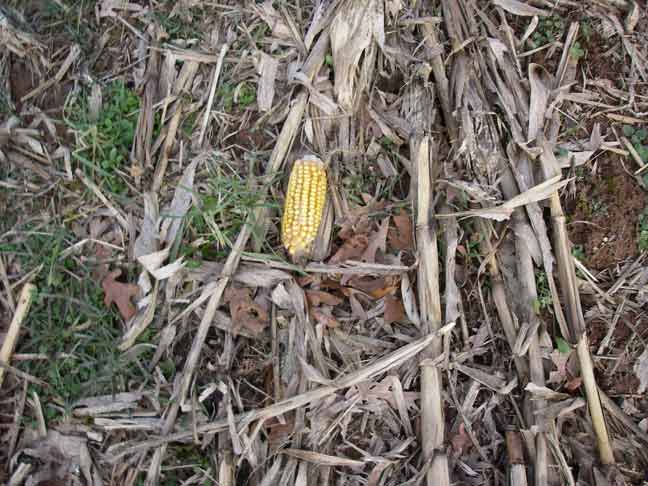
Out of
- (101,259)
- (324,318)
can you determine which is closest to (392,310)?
(324,318)

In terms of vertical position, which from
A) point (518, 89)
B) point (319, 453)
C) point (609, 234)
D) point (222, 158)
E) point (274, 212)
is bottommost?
point (319, 453)

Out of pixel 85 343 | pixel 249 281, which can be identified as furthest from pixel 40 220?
pixel 249 281

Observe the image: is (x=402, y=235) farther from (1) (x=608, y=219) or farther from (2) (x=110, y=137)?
(2) (x=110, y=137)

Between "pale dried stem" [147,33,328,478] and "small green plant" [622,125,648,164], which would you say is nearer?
"pale dried stem" [147,33,328,478]

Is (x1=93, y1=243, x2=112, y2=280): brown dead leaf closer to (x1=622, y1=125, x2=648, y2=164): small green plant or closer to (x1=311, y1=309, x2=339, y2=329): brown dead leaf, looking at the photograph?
(x1=311, y1=309, x2=339, y2=329): brown dead leaf

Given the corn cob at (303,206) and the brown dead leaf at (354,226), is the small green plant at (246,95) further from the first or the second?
the brown dead leaf at (354,226)

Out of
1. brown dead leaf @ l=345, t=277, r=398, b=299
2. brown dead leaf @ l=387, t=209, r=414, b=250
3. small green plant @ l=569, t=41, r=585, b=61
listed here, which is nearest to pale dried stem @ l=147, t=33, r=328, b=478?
brown dead leaf @ l=345, t=277, r=398, b=299

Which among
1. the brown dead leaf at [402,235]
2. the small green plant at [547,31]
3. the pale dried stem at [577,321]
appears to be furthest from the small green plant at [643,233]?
the brown dead leaf at [402,235]

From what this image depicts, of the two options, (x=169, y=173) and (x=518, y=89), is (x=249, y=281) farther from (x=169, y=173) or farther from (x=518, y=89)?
(x=518, y=89)
